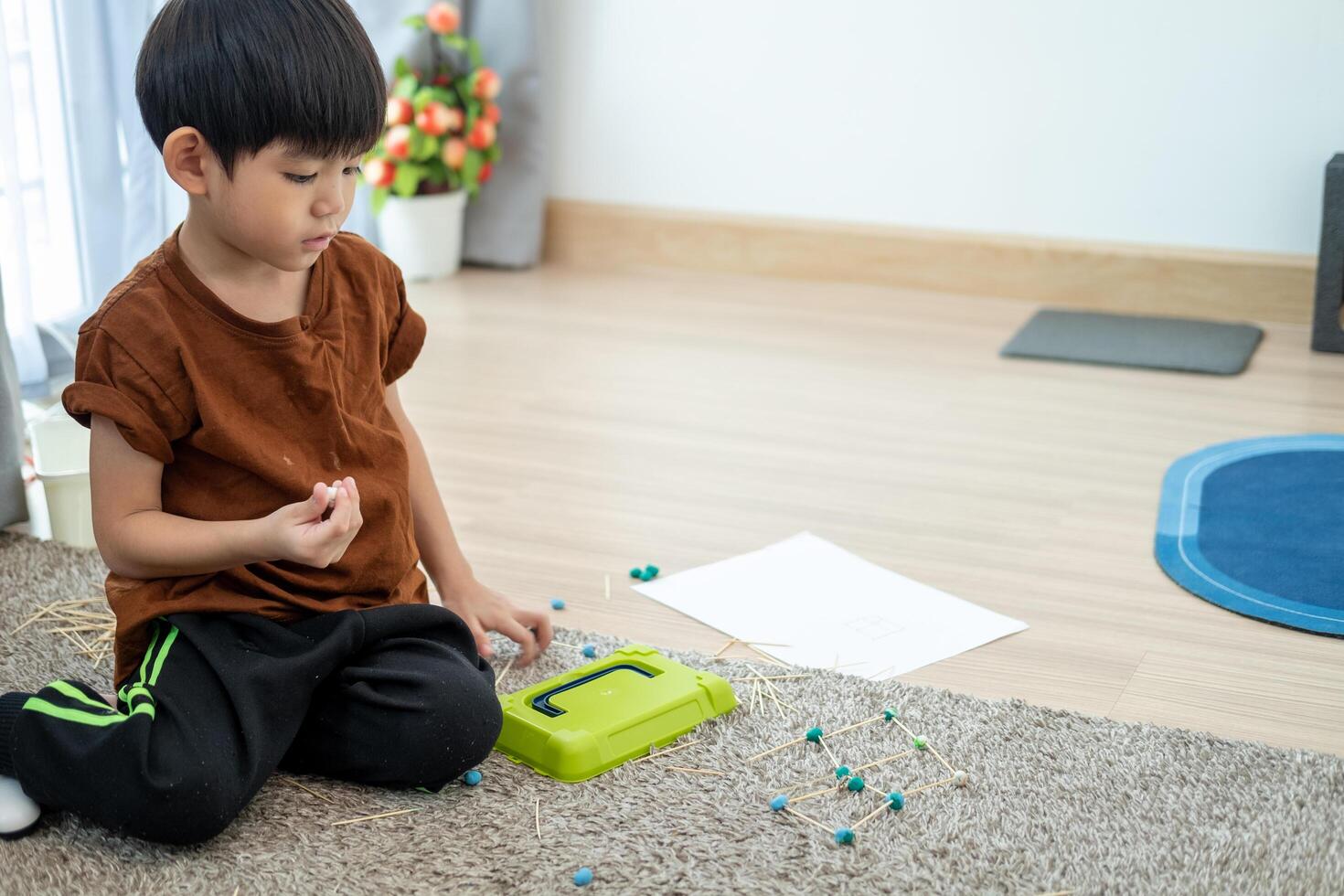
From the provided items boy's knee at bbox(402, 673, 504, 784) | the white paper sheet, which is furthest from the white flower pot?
boy's knee at bbox(402, 673, 504, 784)

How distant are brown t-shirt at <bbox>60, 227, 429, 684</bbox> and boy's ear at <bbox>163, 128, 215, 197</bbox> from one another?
6cm

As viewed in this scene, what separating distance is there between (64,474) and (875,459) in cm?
91

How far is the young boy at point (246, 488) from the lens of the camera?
3.12ft

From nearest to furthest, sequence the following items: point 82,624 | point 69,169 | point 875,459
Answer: point 82,624 → point 875,459 → point 69,169

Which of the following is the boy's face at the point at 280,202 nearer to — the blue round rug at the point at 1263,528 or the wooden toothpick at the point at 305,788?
the wooden toothpick at the point at 305,788

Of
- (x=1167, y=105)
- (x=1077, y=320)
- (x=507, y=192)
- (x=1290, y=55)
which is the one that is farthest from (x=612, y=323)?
(x=1290, y=55)

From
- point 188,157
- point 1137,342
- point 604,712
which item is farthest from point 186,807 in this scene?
point 1137,342

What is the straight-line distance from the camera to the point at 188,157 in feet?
3.18

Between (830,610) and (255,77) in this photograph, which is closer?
(255,77)

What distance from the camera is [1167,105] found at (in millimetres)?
2354

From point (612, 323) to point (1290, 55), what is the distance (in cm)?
112

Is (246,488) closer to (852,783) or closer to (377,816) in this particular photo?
(377,816)

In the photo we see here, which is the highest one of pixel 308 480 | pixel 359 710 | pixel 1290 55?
pixel 1290 55

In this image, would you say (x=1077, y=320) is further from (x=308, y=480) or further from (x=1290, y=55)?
(x=308, y=480)
